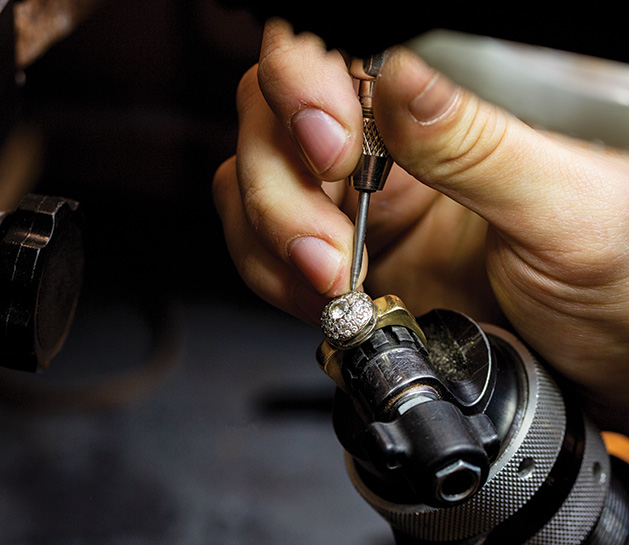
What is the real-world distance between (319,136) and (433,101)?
0.11 m

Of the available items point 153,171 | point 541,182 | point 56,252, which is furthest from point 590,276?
point 153,171

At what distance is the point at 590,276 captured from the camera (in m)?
0.50

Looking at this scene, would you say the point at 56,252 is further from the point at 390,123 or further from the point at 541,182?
the point at 541,182

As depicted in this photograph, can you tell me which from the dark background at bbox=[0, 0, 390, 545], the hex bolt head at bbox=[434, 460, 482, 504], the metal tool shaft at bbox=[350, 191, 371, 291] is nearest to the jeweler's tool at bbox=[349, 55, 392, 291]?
the metal tool shaft at bbox=[350, 191, 371, 291]

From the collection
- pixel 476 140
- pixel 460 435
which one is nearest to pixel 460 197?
pixel 476 140

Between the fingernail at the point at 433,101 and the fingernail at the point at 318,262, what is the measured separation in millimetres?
153

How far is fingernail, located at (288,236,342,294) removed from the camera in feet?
1.60

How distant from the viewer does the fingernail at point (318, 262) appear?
19.2 inches

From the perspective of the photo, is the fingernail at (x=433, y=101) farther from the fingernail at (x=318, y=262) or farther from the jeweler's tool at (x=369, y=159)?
→ the fingernail at (x=318, y=262)

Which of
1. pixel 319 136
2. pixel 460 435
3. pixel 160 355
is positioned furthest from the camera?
pixel 160 355

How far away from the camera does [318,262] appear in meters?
0.49

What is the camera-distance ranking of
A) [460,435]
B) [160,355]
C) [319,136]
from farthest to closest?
[160,355], [319,136], [460,435]

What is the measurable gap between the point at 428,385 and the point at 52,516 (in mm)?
587

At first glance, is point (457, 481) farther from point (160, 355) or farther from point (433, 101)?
point (160, 355)
